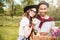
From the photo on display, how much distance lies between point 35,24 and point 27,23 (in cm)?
8

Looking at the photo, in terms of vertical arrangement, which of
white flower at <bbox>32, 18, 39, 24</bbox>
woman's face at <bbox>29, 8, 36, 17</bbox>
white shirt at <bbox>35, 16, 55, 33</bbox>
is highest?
woman's face at <bbox>29, 8, 36, 17</bbox>

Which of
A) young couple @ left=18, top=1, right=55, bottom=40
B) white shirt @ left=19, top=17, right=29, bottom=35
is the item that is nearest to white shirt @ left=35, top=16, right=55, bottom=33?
young couple @ left=18, top=1, right=55, bottom=40

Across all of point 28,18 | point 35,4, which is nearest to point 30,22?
point 28,18

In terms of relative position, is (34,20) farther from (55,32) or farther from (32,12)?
(55,32)

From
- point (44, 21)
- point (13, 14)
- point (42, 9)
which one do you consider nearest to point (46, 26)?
point (44, 21)

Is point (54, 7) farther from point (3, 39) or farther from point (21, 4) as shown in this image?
point (3, 39)

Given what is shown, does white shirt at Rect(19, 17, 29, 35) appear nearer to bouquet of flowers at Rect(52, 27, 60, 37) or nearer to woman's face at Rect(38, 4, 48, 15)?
woman's face at Rect(38, 4, 48, 15)

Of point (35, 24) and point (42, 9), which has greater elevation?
point (42, 9)

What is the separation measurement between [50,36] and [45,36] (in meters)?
0.05

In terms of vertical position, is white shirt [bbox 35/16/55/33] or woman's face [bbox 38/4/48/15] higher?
woman's face [bbox 38/4/48/15]

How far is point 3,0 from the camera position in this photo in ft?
5.06

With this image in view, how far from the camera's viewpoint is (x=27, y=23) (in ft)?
4.94

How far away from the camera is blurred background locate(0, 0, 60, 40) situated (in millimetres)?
Result: 1514

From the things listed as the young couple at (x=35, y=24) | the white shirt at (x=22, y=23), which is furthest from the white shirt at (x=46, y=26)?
the white shirt at (x=22, y=23)
